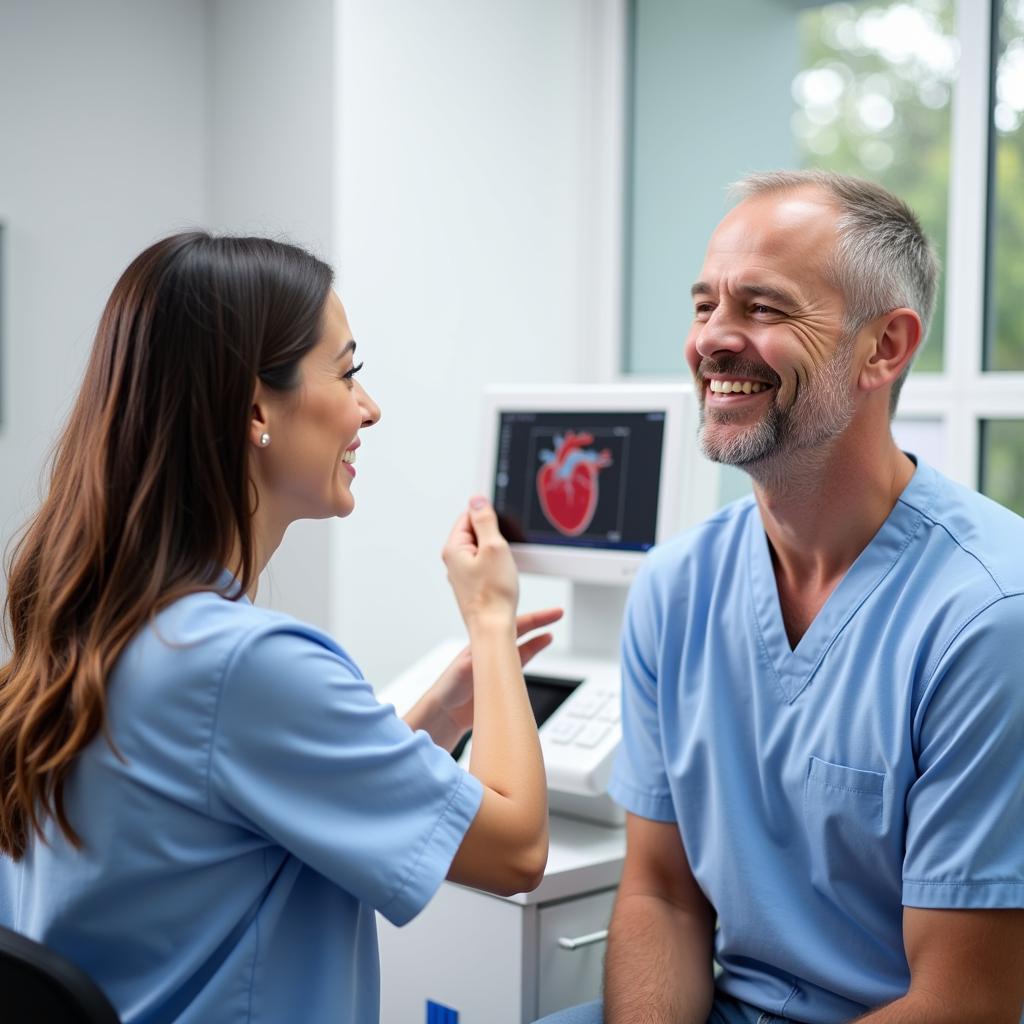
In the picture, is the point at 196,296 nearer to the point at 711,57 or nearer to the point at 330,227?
the point at 330,227

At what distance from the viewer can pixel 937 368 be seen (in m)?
2.35

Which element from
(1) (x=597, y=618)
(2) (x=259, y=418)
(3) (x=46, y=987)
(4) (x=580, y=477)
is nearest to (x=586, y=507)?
(4) (x=580, y=477)

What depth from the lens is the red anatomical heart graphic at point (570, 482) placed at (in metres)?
1.76

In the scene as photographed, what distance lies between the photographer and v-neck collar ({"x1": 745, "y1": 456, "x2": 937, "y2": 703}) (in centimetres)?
122

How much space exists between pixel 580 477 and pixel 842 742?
68 cm

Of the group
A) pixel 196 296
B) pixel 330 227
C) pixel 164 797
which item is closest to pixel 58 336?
pixel 330 227

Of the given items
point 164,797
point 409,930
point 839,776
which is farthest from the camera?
point 409,930

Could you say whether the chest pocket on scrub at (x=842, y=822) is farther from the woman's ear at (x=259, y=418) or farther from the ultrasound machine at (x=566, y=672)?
the woman's ear at (x=259, y=418)

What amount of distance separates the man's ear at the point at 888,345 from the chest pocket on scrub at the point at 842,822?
39cm

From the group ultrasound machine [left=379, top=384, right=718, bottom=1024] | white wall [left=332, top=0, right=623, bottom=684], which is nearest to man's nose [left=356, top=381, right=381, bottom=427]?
ultrasound machine [left=379, top=384, right=718, bottom=1024]

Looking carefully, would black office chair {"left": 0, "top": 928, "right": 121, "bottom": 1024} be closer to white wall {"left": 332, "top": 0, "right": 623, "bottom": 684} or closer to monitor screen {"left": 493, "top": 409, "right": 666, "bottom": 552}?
monitor screen {"left": 493, "top": 409, "right": 666, "bottom": 552}

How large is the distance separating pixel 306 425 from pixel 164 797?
1.09 feet

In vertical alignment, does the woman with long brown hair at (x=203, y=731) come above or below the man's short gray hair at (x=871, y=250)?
below

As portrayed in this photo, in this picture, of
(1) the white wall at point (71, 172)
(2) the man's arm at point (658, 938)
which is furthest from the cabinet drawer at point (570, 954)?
(1) the white wall at point (71, 172)
